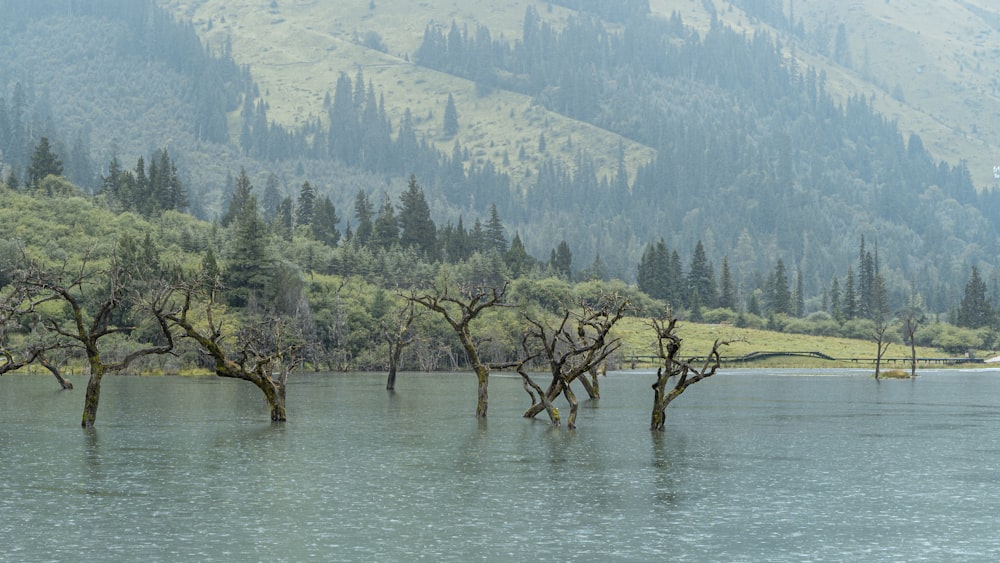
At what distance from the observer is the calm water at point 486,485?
39688 mm

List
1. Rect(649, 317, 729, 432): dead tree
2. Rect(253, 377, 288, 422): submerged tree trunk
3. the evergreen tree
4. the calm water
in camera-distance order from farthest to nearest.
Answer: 1. the evergreen tree
2. Rect(253, 377, 288, 422): submerged tree trunk
3. Rect(649, 317, 729, 432): dead tree
4. the calm water

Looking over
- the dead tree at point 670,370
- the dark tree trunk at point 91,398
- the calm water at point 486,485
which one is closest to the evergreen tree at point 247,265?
the calm water at point 486,485

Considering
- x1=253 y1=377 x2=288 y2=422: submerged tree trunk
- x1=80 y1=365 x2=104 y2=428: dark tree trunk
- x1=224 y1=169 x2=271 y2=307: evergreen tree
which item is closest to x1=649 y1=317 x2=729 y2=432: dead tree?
x1=253 y1=377 x2=288 y2=422: submerged tree trunk

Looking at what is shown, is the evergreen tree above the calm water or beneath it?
above

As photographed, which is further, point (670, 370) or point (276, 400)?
point (276, 400)

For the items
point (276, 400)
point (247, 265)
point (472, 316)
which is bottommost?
point (276, 400)

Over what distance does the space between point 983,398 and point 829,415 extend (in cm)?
→ 3365

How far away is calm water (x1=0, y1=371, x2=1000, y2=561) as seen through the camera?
3969 cm

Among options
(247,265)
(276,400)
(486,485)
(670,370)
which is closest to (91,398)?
(276,400)

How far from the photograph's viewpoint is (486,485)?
171 ft

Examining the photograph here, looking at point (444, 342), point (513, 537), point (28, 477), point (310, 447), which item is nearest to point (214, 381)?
point (444, 342)

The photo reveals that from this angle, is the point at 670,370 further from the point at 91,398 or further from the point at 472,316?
the point at 91,398

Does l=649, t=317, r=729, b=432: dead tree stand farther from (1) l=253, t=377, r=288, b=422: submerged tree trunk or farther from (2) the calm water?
(1) l=253, t=377, r=288, b=422: submerged tree trunk

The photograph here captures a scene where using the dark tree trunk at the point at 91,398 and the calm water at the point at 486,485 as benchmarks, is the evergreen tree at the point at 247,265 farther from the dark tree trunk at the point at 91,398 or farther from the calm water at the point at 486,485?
the dark tree trunk at the point at 91,398
